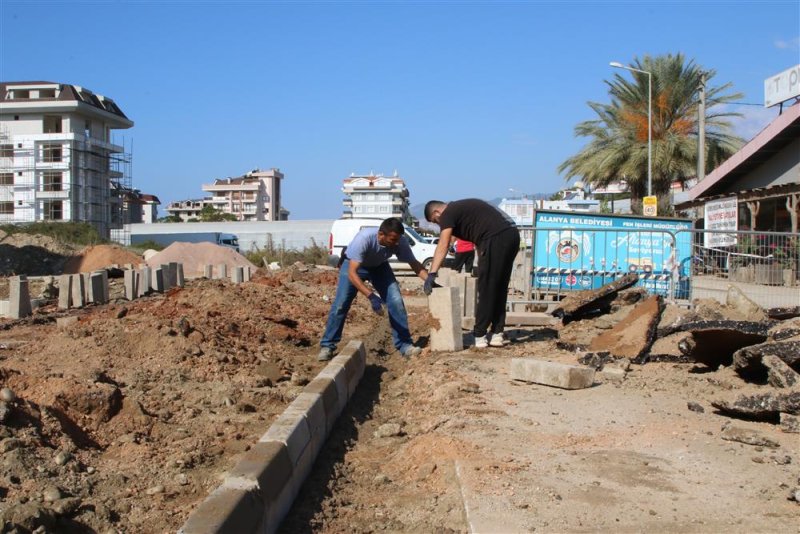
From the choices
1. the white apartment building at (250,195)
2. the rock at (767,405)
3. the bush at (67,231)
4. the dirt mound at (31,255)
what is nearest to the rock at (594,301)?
the rock at (767,405)

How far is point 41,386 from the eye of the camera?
16.2 feet

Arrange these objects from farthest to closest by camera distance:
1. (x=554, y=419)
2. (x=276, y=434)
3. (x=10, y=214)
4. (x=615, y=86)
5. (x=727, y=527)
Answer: (x=10, y=214) → (x=615, y=86) → (x=554, y=419) → (x=276, y=434) → (x=727, y=527)

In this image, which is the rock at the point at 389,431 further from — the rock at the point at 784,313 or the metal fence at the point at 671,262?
the metal fence at the point at 671,262

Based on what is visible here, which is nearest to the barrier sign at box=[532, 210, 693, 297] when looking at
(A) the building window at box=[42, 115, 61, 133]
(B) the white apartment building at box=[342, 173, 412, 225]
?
(A) the building window at box=[42, 115, 61, 133]

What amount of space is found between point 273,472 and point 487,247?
4.87 metres

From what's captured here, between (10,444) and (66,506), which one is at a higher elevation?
(10,444)

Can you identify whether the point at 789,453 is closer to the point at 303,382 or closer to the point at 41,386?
the point at 303,382

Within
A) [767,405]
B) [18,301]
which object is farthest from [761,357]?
[18,301]

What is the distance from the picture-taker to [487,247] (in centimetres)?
823

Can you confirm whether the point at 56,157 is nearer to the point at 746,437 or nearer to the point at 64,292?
the point at 64,292

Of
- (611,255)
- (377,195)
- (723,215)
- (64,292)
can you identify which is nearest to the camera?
(611,255)

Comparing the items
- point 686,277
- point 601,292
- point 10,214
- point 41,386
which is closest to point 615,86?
point 686,277

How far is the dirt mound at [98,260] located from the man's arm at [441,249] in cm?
2035

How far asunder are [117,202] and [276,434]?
81821mm
